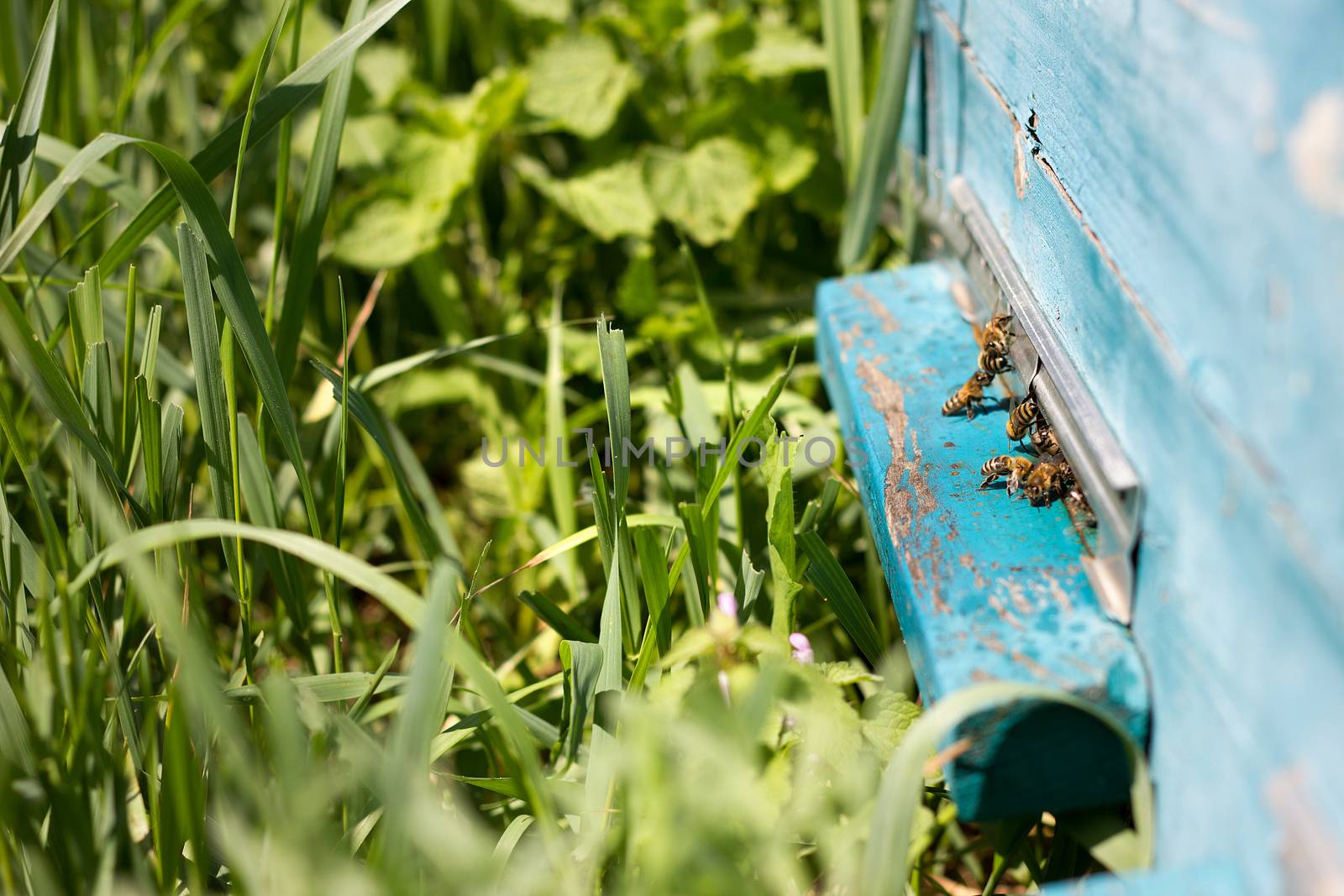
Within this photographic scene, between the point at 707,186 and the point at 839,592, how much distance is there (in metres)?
1.11

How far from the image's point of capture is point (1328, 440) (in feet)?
2.46

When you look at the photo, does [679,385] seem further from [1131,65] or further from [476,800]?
[1131,65]

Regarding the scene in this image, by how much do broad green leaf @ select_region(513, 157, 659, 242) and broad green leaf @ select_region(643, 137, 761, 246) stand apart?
35 millimetres

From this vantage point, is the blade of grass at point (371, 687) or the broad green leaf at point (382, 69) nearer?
the blade of grass at point (371, 687)

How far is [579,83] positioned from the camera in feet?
7.63

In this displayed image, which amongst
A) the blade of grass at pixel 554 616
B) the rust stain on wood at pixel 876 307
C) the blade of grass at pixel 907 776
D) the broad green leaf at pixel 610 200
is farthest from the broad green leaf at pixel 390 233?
the blade of grass at pixel 907 776

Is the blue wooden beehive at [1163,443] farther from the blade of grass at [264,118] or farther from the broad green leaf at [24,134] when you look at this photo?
the broad green leaf at [24,134]

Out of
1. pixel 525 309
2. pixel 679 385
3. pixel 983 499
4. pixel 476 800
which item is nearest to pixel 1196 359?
pixel 983 499

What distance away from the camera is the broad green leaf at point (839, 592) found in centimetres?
139

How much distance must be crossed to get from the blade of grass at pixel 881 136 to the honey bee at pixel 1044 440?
2.70 feet

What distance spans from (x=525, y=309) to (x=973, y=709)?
69.9 inches

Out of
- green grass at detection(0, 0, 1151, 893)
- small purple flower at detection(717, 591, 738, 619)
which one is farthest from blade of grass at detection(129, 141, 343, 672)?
small purple flower at detection(717, 591, 738, 619)

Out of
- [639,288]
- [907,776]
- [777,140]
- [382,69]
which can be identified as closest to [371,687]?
[907,776]

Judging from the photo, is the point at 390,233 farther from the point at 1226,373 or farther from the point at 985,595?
the point at 1226,373
